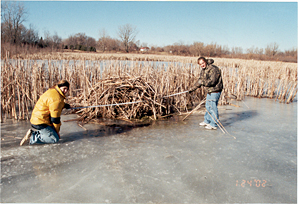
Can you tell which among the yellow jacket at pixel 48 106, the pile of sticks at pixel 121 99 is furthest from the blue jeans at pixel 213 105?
the yellow jacket at pixel 48 106

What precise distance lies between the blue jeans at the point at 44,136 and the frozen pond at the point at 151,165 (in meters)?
0.12

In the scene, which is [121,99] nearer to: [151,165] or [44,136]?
[44,136]

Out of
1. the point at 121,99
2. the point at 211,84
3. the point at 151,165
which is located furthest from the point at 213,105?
the point at 151,165

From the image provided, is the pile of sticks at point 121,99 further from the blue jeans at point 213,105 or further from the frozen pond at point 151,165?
the blue jeans at point 213,105

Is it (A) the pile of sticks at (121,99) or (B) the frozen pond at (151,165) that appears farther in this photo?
(A) the pile of sticks at (121,99)

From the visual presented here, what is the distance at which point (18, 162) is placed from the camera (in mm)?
3150

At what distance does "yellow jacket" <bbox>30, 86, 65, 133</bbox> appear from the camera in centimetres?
357

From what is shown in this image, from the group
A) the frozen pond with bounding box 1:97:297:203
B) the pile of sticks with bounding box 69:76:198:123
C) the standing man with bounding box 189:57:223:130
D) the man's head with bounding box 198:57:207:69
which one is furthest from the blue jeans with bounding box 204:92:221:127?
the pile of sticks with bounding box 69:76:198:123

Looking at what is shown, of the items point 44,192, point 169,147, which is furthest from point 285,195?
point 44,192

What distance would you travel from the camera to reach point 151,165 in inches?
125

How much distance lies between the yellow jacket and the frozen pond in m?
0.52

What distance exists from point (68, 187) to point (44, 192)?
0.27m

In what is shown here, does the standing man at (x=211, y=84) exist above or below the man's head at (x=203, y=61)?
below

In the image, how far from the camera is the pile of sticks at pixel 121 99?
17.6ft
